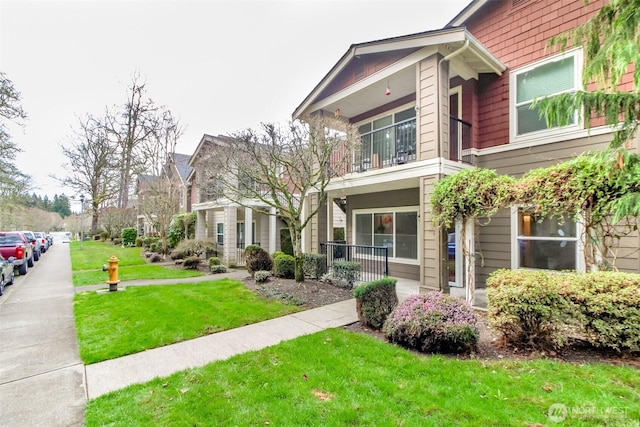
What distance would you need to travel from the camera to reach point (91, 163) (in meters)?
30.3

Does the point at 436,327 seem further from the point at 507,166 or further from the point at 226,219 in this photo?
the point at 226,219

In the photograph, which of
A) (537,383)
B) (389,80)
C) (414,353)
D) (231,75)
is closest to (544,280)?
(537,383)

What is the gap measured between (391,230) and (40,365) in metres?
9.20

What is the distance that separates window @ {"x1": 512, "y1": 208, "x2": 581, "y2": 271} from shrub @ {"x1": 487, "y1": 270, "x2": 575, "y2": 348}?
3.10 metres

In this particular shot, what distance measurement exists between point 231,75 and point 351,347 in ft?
59.3

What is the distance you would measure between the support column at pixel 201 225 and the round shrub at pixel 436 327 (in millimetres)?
16225

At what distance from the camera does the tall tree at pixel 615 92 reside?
12.6ft

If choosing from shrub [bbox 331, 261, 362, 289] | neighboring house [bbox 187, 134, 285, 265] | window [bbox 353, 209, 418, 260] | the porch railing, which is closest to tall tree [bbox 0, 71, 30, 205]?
neighboring house [bbox 187, 134, 285, 265]

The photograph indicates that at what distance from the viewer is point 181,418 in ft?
9.54

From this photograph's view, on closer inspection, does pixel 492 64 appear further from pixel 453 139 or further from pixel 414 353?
pixel 414 353

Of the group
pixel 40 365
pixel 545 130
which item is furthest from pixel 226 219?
pixel 545 130

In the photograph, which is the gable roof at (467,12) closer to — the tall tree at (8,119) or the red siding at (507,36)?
the red siding at (507,36)

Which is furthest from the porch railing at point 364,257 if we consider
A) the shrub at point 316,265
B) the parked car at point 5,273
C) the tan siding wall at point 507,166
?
the parked car at point 5,273

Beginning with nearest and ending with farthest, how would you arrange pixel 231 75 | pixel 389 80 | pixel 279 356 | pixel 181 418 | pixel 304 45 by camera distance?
pixel 181 418, pixel 279 356, pixel 389 80, pixel 304 45, pixel 231 75
